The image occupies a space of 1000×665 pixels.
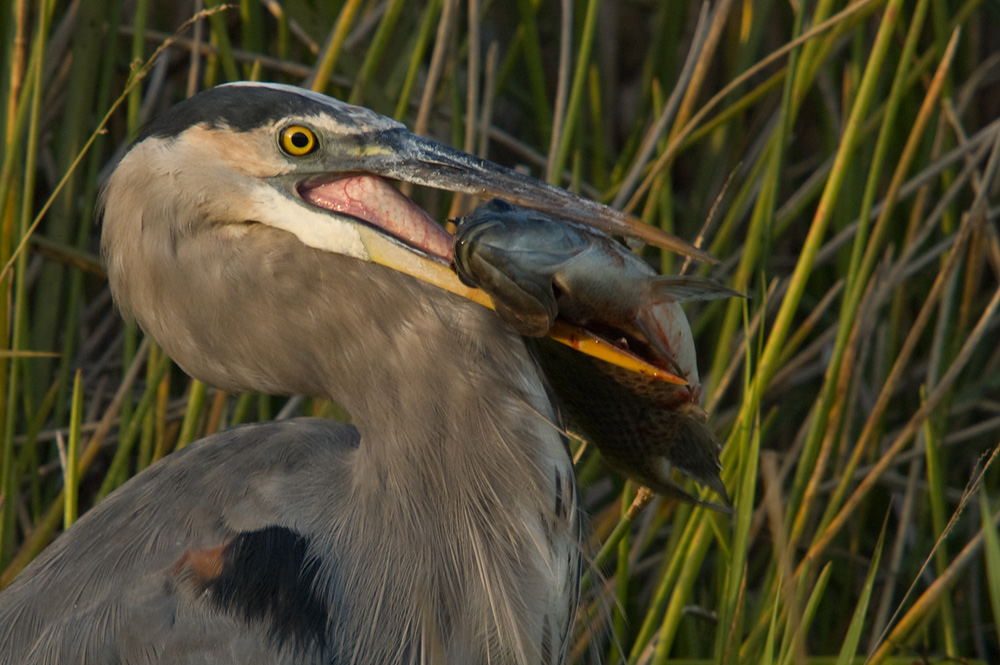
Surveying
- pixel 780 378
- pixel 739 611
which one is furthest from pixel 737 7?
pixel 739 611

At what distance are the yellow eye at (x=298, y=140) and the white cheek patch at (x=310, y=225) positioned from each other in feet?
0.17

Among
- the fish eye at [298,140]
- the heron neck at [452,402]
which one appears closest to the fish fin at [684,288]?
the heron neck at [452,402]

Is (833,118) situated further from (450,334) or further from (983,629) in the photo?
(450,334)

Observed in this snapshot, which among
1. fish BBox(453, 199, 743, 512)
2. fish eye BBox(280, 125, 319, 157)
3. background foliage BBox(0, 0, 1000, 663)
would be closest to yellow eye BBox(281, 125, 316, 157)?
fish eye BBox(280, 125, 319, 157)

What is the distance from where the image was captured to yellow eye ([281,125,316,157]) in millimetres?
1209

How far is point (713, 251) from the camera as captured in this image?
179cm

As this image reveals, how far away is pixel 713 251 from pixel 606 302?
2.47ft

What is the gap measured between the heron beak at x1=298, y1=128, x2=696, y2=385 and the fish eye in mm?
21

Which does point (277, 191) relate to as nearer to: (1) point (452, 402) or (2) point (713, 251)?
(1) point (452, 402)

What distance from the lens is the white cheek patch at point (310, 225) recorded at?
117 centimetres

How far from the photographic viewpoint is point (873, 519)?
2.42 m

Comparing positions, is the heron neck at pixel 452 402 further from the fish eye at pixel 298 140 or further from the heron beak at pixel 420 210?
the fish eye at pixel 298 140

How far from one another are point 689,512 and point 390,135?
2.69 feet

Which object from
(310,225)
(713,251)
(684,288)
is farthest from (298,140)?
(713,251)
